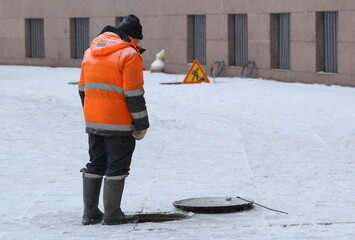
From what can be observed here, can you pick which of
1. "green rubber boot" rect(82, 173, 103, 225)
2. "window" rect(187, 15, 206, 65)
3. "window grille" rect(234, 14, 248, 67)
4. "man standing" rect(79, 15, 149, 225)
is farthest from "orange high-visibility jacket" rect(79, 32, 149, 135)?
"window" rect(187, 15, 206, 65)

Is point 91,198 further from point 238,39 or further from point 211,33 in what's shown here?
point 211,33

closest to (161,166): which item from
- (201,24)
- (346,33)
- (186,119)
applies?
(186,119)

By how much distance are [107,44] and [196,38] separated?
24595 mm

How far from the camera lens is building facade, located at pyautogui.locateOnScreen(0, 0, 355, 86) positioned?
25812mm

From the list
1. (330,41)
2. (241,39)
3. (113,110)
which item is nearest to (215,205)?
(113,110)

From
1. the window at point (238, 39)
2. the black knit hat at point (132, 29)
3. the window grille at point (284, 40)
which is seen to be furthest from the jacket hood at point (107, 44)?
the window at point (238, 39)

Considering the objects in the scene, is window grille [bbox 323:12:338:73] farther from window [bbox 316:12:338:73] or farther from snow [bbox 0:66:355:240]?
snow [bbox 0:66:355:240]

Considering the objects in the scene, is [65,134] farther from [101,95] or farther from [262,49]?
[262,49]

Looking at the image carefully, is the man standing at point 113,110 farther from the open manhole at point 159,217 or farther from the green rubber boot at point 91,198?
the open manhole at point 159,217

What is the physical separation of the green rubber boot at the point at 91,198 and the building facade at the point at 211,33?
17.5m

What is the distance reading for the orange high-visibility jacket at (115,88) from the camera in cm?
760

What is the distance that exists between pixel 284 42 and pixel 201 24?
4.52 m

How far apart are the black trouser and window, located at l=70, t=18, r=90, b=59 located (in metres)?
30.4

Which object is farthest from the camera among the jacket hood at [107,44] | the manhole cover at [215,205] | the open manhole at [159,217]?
the manhole cover at [215,205]
